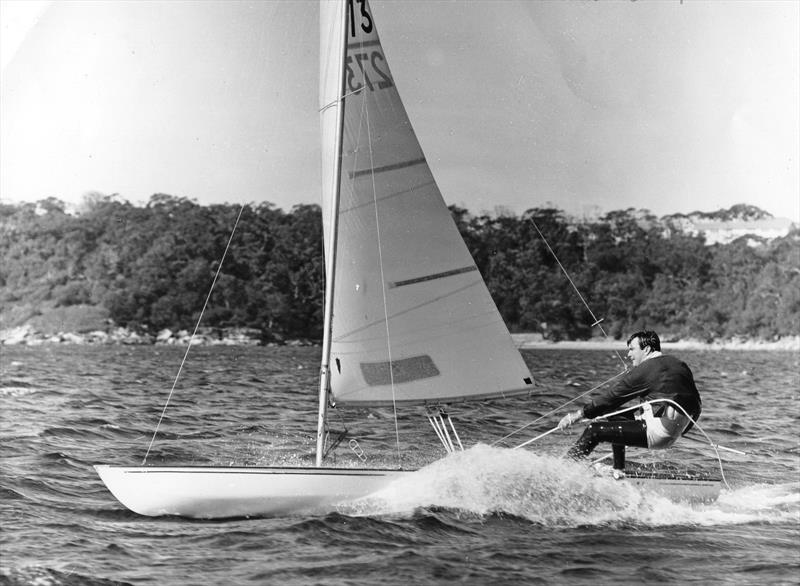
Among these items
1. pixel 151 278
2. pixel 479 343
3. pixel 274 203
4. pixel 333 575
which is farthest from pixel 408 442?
pixel 274 203

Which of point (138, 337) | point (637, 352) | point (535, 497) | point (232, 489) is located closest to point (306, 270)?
point (138, 337)

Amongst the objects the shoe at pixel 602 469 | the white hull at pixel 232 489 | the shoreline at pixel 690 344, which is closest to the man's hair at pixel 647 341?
the shoe at pixel 602 469

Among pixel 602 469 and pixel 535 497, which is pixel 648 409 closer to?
pixel 602 469

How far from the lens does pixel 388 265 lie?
28.0ft

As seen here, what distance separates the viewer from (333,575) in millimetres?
6000

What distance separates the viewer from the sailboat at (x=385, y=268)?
8.30 meters

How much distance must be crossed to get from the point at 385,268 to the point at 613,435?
8.33 feet

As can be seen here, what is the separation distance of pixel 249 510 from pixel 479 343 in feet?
8.88

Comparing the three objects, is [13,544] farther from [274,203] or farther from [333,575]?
[274,203]

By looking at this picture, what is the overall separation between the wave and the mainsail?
0.96 metres

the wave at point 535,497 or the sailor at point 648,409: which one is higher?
the sailor at point 648,409

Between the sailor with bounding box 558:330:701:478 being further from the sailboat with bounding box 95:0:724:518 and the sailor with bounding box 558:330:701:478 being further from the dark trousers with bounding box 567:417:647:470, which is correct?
the sailboat with bounding box 95:0:724:518

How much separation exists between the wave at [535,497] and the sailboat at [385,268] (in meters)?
0.65

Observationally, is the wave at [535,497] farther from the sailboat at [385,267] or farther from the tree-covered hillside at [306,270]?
the tree-covered hillside at [306,270]
